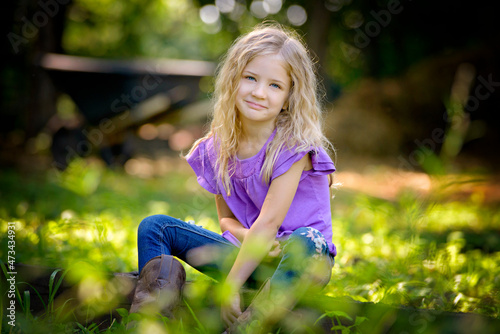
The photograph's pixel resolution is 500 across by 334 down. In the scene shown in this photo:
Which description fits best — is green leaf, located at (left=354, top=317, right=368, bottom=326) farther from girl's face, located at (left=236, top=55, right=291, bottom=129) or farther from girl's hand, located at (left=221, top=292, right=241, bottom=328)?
girl's face, located at (left=236, top=55, right=291, bottom=129)

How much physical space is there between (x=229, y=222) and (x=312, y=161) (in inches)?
17.4

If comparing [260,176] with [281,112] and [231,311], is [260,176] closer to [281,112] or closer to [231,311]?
[281,112]

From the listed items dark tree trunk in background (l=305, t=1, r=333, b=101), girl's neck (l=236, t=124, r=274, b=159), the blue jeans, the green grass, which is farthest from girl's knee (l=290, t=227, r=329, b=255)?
dark tree trunk in background (l=305, t=1, r=333, b=101)

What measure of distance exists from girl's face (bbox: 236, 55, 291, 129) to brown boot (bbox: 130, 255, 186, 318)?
25.0 inches

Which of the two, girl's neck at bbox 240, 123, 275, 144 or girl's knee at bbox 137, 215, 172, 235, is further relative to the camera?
girl's neck at bbox 240, 123, 275, 144

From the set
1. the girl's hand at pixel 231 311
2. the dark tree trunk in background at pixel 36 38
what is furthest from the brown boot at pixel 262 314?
the dark tree trunk in background at pixel 36 38

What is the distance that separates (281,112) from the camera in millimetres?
1933

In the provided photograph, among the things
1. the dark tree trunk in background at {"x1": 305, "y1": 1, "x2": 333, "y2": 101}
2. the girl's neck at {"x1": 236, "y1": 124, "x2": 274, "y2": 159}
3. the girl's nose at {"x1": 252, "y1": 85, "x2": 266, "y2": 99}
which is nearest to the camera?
the girl's nose at {"x1": 252, "y1": 85, "x2": 266, "y2": 99}

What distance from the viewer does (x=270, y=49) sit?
180 centimetres

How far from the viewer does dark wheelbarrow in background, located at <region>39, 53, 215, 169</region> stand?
18.0 ft

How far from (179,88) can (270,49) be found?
183 inches

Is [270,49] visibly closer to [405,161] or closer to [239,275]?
[239,275]

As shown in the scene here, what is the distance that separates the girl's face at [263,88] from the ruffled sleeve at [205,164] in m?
0.29

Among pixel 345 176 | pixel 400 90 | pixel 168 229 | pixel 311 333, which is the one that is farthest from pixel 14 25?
pixel 311 333
